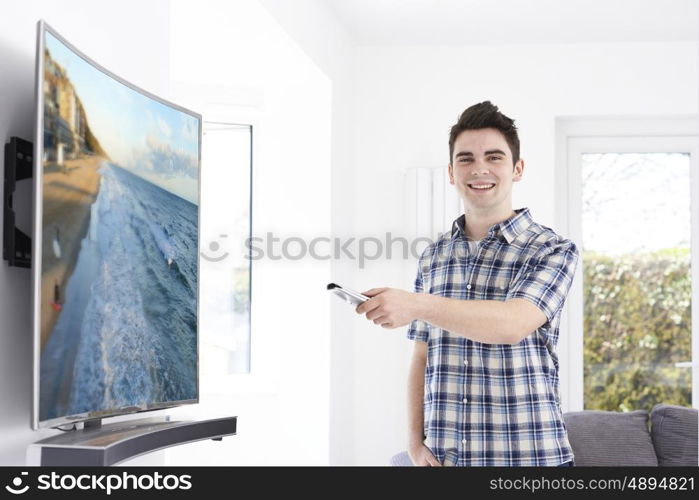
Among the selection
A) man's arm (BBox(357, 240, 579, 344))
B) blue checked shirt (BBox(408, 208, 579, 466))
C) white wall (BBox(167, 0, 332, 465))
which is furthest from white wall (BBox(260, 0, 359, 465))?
man's arm (BBox(357, 240, 579, 344))

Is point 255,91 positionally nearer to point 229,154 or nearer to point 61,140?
point 229,154

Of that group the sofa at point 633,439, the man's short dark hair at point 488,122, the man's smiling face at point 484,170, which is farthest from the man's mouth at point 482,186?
the sofa at point 633,439

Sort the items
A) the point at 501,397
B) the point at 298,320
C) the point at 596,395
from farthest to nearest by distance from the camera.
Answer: the point at 596,395 → the point at 298,320 → the point at 501,397

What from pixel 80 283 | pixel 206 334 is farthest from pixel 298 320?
pixel 80 283

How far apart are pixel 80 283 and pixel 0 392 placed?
23 centimetres

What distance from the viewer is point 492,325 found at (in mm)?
1792

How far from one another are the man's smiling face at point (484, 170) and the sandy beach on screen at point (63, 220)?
874mm

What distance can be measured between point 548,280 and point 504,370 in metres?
0.23

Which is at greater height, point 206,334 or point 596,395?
point 206,334

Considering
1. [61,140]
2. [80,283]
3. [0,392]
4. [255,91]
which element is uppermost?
[255,91]

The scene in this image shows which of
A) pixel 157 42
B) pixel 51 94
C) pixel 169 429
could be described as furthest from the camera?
pixel 157 42

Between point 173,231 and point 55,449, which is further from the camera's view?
point 173,231

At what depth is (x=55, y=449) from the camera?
145 cm

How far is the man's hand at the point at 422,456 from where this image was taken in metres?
2.00
